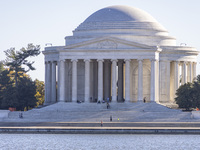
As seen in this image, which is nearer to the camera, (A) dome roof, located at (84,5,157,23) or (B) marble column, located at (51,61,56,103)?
(A) dome roof, located at (84,5,157,23)

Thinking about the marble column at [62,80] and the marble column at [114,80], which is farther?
the marble column at [62,80]

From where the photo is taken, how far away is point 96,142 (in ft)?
434

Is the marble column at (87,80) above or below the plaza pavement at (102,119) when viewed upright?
above

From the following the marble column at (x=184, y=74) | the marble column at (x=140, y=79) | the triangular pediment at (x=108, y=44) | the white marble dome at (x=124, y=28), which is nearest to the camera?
the triangular pediment at (x=108, y=44)

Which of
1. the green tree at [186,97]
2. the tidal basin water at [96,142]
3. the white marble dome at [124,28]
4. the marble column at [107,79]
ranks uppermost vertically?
the white marble dome at [124,28]

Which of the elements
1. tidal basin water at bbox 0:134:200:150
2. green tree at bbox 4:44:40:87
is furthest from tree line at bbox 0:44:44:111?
tidal basin water at bbox 0:134:200:150

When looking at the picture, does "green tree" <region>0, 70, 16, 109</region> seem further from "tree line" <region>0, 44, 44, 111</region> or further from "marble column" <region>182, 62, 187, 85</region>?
"marble column" <region>182, 62, 187, 85</region>

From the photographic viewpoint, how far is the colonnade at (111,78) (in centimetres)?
17350

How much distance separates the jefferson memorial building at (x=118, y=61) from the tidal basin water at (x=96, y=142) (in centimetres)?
3463

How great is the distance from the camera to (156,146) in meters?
127

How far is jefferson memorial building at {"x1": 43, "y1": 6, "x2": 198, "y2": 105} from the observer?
173250 millimetres

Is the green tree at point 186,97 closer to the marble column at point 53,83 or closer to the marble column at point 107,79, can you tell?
the marble column at point 107,79

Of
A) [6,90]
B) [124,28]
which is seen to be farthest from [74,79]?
[6,90]

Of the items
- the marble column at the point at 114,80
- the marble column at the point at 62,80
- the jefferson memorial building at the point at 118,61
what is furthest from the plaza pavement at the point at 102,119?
the jefferson memorial building at the point at 118,61
